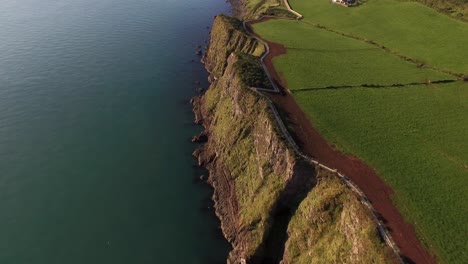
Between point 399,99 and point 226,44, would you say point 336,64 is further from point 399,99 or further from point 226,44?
point 226,44

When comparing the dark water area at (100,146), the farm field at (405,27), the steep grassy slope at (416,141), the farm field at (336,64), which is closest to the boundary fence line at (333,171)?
the steep grassy slope at (416,141)

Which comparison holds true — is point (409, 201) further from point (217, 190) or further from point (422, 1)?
point (422, 1)

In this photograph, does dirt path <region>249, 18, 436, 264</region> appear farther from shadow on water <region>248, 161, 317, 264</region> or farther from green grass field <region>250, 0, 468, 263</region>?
shadow on water <region>248, 161, 317, 264</region>

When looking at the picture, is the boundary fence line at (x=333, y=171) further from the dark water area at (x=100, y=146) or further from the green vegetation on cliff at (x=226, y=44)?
the dark water area at (x=100, y=146)

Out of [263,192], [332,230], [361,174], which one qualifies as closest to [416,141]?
[361,174]

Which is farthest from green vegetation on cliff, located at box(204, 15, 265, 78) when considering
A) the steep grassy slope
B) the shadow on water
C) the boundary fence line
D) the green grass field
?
the shadow on water
